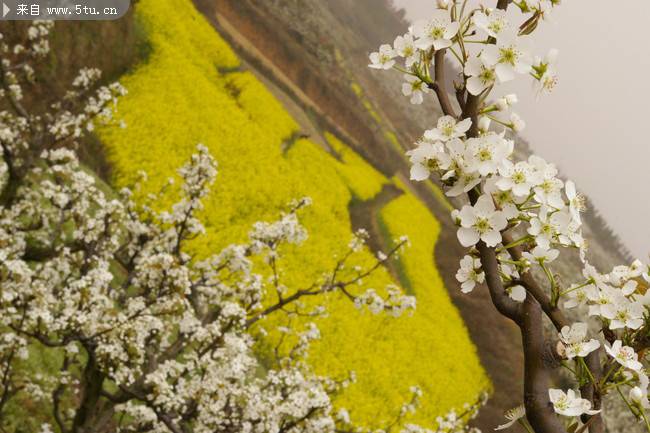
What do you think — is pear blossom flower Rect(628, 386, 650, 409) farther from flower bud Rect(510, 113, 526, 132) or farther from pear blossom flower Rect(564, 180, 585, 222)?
flower bud Rect(510, 113, 526, 132)

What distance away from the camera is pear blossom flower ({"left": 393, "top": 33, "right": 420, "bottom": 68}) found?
2.25m

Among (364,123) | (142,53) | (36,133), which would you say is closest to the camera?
(36,133)

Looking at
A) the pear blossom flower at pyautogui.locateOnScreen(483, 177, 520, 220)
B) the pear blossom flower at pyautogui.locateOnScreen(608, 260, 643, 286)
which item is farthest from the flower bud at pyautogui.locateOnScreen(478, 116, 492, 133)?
the pear blossom flower at pyautogui.locateOnScreen(608, 260, 643, 286)

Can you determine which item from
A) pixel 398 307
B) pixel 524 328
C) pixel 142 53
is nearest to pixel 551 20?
pixel 524 328

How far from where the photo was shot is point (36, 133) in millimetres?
9352

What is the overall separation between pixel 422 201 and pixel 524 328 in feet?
137

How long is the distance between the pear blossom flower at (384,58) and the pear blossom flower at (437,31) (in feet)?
0.91

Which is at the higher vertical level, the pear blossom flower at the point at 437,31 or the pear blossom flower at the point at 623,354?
the pear blossom flower at the point at 437,31

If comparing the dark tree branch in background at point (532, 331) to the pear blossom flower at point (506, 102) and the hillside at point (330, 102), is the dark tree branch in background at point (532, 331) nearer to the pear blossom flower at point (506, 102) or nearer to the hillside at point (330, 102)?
the pear blossom flower at point (506, 102)

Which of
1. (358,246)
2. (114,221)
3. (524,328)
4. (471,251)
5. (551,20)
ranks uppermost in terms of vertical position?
(114,221)

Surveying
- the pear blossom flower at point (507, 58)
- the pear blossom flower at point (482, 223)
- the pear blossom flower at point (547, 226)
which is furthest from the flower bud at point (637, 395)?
the pear blossom flower at point (507, 58)

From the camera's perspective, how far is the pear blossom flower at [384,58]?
2424mm

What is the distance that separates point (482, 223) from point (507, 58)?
0.64 m

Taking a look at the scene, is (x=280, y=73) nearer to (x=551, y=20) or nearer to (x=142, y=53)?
(x=142, y=53)
